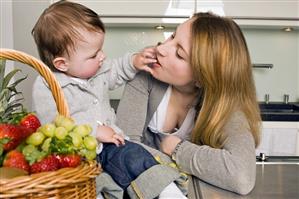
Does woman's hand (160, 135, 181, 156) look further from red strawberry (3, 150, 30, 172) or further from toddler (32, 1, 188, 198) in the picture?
red strawberry (3, 150, 30, 172)

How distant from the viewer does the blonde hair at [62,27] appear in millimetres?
1073

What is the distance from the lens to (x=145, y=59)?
130 cm

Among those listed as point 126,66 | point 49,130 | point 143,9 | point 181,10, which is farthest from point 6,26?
point 49,130

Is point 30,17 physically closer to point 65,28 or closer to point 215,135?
point 65,28

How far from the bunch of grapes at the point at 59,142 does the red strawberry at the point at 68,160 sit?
1 cm

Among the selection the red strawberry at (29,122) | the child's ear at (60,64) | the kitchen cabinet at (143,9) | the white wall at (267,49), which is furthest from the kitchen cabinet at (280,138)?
the red strawberry at (29,122)

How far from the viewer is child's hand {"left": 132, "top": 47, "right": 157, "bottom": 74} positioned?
1.30m

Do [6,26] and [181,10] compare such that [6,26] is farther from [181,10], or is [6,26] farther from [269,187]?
[269,187]

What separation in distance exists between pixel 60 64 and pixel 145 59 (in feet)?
0.94

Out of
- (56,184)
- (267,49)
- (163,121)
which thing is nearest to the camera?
(56,184)

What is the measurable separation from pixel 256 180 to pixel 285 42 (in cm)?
196

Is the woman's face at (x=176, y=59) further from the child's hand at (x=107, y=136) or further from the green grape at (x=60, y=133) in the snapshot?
the green grape at (x=60, y=133)

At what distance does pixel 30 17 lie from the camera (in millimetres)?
Result: 2518

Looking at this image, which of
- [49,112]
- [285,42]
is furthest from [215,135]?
[285,42]
